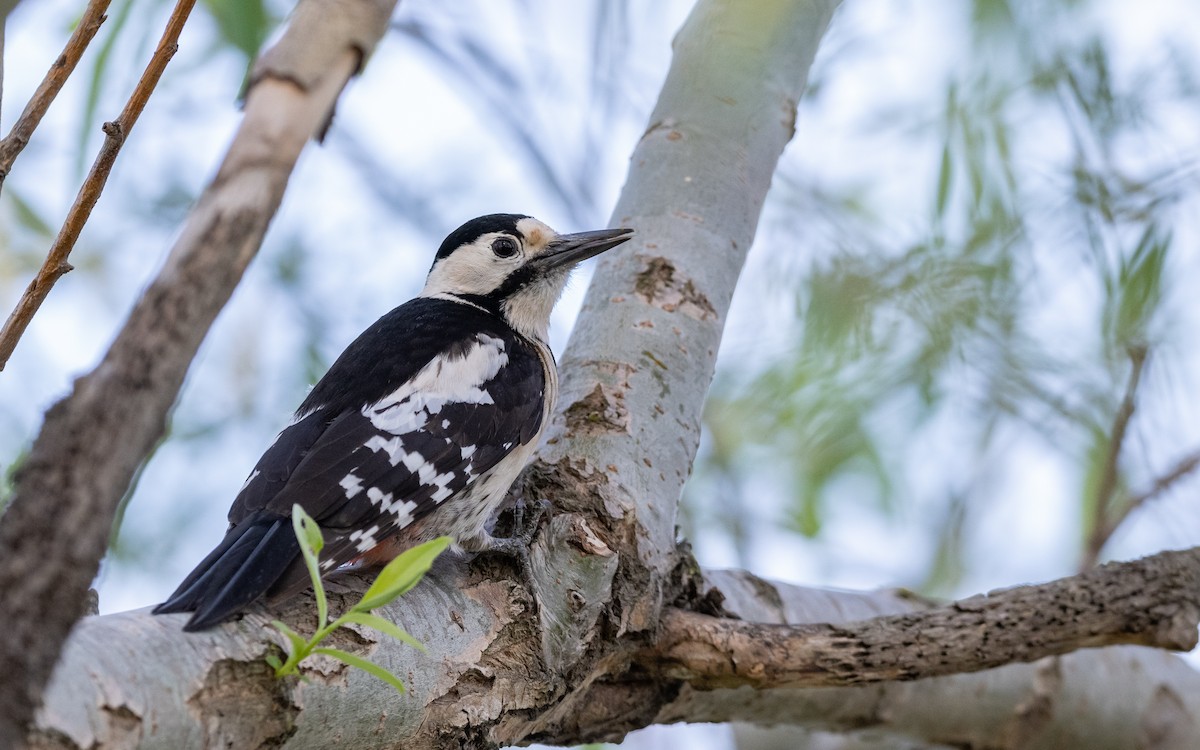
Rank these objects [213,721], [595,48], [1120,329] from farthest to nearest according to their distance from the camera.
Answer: [1120,329] < [595,48] < [213,721]

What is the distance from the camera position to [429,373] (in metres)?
2.64

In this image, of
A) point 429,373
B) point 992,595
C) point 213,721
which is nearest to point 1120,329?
point 992,595

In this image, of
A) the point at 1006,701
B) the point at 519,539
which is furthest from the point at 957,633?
the point at 1006,701

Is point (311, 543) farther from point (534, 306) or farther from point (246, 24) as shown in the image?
point (534, 306)

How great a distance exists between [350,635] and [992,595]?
50.6 inches

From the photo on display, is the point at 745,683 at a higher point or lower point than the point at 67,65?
lower

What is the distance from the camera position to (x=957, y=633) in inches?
87.1

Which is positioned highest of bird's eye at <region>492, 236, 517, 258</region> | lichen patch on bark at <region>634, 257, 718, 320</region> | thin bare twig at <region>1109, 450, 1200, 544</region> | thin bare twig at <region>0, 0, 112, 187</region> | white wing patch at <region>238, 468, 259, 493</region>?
bird's eye at <region>492, 236, 517, 258</region>

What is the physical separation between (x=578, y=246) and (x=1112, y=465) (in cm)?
163

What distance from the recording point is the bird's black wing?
174 centimetres

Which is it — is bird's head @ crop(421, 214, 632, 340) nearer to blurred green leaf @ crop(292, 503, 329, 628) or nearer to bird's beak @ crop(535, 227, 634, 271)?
bird's beak @ crop(535, 227, 634, 271)

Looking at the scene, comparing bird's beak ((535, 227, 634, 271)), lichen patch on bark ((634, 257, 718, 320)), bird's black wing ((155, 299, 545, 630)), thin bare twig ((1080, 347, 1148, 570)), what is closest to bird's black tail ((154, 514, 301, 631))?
bird's black wing ((155, 299, 545, 630))

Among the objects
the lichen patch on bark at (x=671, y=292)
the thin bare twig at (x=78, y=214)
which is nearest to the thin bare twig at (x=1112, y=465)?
the lichen patch on bark at (x=671, y=292)

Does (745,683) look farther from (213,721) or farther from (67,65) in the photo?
(67,65)
